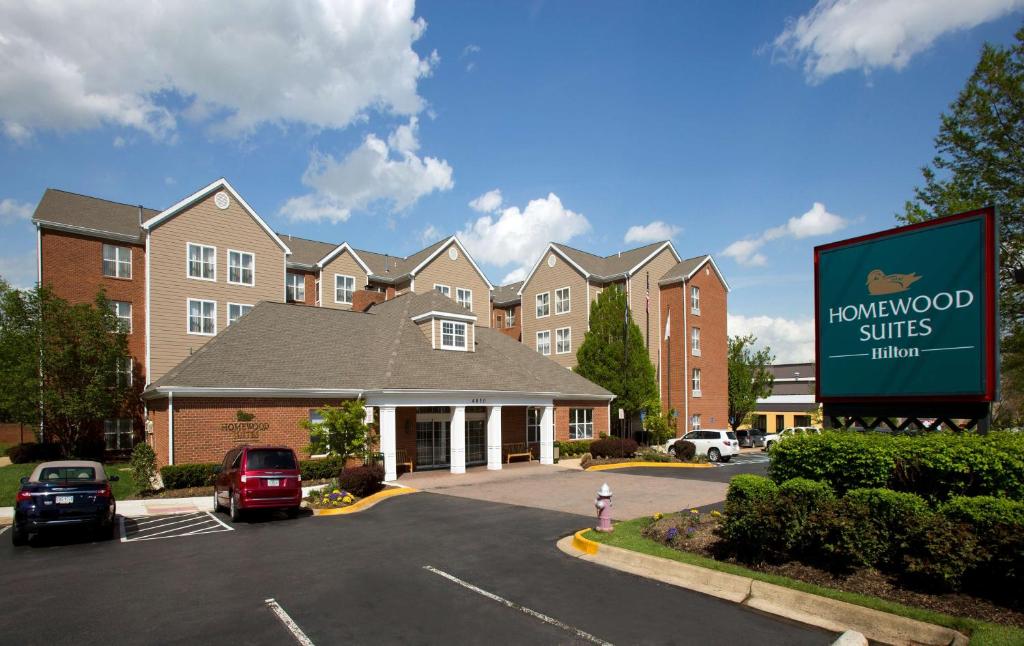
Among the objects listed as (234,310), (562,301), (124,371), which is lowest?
(124,371)

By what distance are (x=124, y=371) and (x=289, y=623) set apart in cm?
Result: 2925

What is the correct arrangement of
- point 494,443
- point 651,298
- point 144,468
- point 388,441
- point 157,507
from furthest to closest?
point 651,298
point 494,443
point 388,441
point 144,468
point 157,507

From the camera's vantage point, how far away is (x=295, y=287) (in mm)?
39188

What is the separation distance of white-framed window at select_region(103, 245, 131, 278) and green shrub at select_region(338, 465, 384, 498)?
21.1 metres

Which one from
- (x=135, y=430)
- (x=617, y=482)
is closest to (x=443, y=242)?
(x=135, y=430)

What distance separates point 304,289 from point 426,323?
44.5 feet

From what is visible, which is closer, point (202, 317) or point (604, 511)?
point (604, 511)

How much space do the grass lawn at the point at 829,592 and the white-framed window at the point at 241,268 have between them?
2740 centimetres

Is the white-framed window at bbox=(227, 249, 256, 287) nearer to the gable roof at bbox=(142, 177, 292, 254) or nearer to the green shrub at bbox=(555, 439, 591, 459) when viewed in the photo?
the gable roof at bbox=(142, 177, 292, 254)

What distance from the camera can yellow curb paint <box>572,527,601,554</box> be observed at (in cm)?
1158

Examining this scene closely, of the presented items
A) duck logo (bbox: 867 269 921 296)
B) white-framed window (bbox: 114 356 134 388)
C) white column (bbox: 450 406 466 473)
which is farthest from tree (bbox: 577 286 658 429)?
duck logo (bbox: 867 269 921 296)

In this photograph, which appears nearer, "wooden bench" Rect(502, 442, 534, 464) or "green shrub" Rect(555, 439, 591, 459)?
"wooden bench" Rect(502, 442, 534, 464)

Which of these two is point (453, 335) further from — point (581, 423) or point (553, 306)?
point (553, 306)

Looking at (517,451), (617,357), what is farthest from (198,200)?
(617,357)
